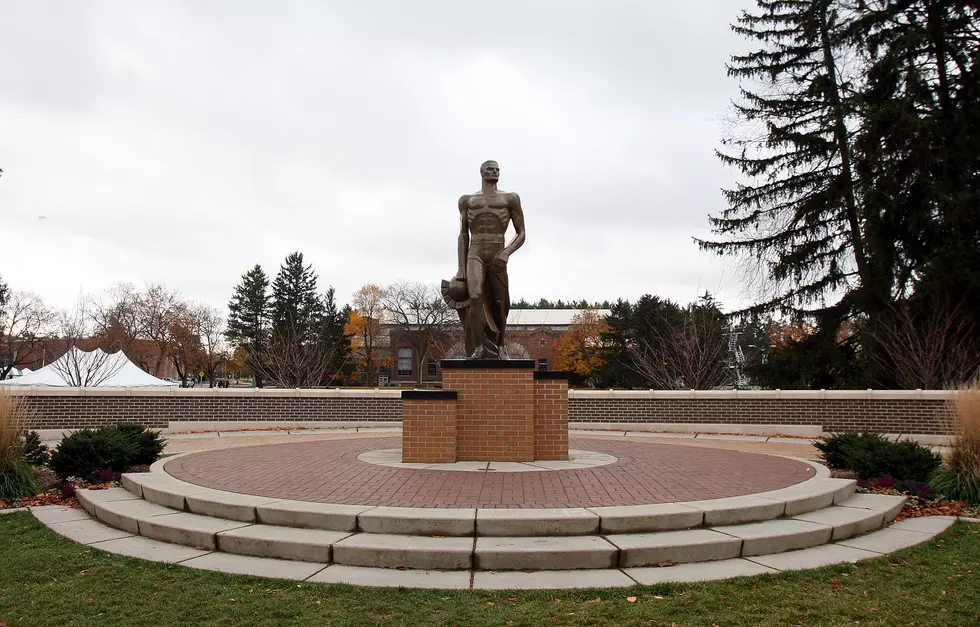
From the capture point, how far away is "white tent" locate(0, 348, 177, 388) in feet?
89.4

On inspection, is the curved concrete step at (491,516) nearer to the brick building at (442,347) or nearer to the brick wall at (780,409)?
the brick wall at (780,409)

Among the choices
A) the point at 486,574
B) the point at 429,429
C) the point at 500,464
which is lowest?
the point at 486,574

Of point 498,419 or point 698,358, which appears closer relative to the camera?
point 498,419

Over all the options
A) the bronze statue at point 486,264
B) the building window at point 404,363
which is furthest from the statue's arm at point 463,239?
the building window at point 404,363

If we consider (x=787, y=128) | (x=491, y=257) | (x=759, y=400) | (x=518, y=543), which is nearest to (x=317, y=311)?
(x=787, y=128)

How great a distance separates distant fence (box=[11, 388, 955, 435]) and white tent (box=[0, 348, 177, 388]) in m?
11.8

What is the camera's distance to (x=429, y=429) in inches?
343

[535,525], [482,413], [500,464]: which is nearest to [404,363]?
[482,413]

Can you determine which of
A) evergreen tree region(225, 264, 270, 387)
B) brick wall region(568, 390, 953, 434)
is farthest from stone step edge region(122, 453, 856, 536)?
evergreen tree region(225, 264, 270, 387)

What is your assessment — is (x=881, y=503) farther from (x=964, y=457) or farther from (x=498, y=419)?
(x=498, y=419)

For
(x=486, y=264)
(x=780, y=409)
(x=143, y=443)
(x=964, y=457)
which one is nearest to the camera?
(x=964, y=457)

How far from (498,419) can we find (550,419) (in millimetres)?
823

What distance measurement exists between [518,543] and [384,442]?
24.1 ft

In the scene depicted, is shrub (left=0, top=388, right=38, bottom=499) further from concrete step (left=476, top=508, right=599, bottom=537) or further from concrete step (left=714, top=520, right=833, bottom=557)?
Result: concrete step (left=714, top=520, right=833, bottom=557)
